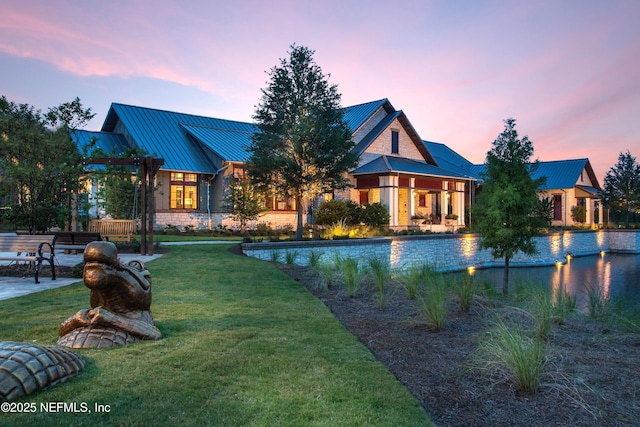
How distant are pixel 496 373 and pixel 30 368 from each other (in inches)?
161

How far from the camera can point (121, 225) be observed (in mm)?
15078

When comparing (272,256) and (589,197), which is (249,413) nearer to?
(272,256)

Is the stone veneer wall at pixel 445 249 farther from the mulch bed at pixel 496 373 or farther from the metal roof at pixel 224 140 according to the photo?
the metal roof at pixel 224 140

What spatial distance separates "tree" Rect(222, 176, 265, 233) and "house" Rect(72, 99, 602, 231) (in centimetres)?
106

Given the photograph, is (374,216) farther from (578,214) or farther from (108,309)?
(578,214)

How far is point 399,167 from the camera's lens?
27.5 meters

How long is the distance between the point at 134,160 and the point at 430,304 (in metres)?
11.2

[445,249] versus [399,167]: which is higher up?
[399,167]

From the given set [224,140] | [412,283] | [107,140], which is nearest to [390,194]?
[224,140]

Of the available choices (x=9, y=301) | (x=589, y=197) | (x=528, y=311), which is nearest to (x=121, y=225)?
(x=9, y=301)

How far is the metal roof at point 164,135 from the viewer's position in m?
25.4

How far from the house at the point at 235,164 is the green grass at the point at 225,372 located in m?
17.3

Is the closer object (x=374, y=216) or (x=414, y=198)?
(x=374, y=216)

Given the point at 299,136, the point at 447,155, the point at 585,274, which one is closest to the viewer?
the point at 299,136
